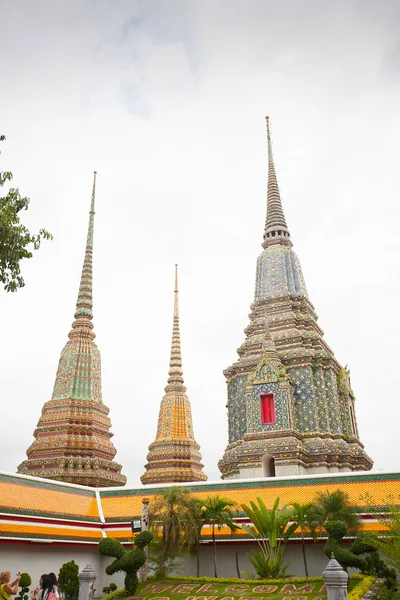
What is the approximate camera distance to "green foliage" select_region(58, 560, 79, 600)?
15.2 metres

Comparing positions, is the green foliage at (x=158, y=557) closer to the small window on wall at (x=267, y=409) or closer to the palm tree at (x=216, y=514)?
the palm tree at (x=216, y=514)

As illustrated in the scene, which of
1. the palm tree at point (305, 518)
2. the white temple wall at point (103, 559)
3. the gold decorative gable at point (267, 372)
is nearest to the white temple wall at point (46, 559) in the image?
the white temple wall at point (103, 559)

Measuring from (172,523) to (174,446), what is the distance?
Answer: 14583mm

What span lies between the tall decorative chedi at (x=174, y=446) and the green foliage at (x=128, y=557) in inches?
Result: 577

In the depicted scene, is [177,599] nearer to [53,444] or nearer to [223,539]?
[223,539]

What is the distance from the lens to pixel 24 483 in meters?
18.6

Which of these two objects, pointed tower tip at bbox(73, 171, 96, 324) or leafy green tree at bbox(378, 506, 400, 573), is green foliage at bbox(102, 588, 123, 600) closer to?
leafy green tree at bbox(378, 506, 400, 573)

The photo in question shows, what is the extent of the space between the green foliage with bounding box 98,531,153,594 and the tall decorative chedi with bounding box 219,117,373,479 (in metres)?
9.42

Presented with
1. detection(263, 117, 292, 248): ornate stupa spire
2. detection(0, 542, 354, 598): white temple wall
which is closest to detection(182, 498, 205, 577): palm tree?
detection(0, 542, 354, 598): white temple wall

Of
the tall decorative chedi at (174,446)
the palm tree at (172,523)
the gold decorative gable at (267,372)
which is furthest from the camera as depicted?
the tall decorative chedi at (174,446)

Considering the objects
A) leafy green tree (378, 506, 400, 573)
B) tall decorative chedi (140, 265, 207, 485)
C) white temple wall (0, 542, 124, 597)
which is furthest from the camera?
tall decorative chedi (140, 265, 207, 485)

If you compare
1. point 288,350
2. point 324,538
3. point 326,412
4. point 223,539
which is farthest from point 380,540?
point 288,350

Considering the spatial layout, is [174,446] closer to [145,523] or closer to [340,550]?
[145,523]

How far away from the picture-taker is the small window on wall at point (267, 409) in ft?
81.5
